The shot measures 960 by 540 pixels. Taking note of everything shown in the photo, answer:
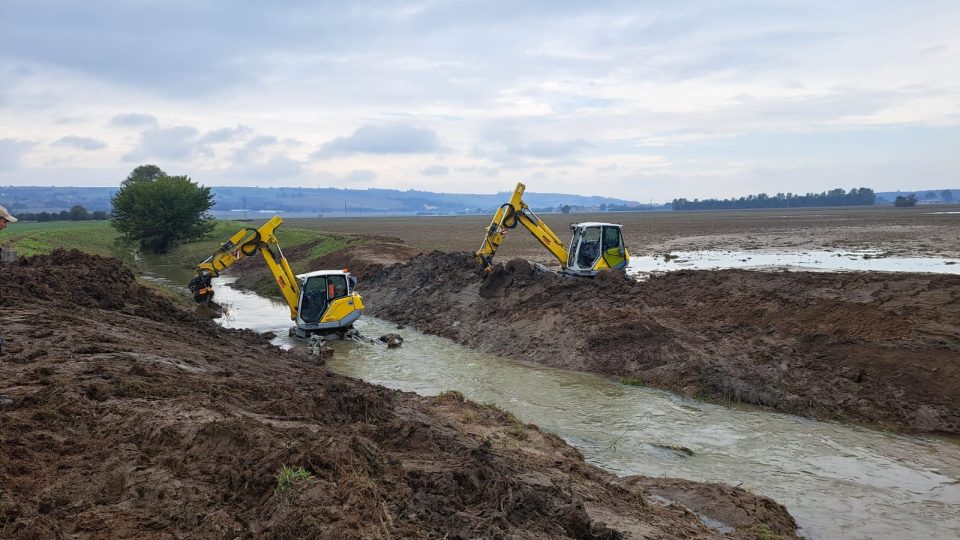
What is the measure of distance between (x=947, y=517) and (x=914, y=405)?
13.5 feet

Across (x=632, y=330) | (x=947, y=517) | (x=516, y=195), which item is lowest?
(x=947, y=517)

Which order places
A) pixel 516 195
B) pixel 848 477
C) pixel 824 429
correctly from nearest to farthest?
pixel 848 477 < pixel 824 429 < pixel 516 195

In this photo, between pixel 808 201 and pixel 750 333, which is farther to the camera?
pixel 808 201

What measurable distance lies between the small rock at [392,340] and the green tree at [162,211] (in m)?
31.2

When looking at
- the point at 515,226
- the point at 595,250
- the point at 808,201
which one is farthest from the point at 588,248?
the point at 808,201

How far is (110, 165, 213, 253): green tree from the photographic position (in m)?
43.6

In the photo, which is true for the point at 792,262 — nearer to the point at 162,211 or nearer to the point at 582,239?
the point at 582,239

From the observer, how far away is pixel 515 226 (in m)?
22.2

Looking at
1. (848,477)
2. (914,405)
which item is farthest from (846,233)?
(848,477)

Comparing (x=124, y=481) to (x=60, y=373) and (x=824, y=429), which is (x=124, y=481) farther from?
(x=824, y=429)

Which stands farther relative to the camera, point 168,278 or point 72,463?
point 168,278

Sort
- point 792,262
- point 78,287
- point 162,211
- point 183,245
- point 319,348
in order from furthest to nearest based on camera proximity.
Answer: point 183,245 < point 162,211 < point 792,262 < point 319,348 < point 78,287

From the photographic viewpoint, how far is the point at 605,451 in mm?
10414

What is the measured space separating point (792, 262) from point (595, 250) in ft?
53.1
